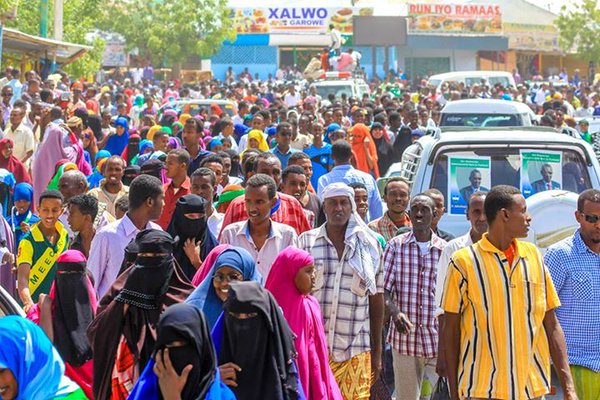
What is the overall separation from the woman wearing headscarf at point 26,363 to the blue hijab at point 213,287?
1519 millimetres

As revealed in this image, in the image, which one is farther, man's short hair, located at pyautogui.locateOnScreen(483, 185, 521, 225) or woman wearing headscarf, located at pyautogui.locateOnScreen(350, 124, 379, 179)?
woman wearing headscarf, located at pyautogui.locateOnScreen(350, 124, 379, 179)

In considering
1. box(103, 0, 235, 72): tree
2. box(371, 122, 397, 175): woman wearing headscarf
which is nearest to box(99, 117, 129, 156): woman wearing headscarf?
box(371, 122, 397, 175): woman wearing headscarf

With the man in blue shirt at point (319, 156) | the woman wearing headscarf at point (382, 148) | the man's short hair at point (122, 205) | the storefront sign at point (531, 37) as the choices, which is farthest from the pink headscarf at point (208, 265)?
the storefront sign at point (531, 37)

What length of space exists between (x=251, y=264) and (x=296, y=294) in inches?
18.1

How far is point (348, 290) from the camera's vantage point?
7809mm

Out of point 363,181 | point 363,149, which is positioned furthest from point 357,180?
point 363,149

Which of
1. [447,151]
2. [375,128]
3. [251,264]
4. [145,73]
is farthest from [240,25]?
[251,264]

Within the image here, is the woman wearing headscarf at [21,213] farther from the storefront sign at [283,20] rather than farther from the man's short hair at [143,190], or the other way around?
the storefront sign at [283,20]

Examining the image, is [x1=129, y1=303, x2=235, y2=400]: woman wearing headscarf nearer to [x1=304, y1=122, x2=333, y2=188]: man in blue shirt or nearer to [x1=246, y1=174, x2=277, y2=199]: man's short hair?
[x1=246, y1=174, x2=277, y2=199]: man's short hair

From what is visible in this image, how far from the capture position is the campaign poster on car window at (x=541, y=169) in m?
10.4

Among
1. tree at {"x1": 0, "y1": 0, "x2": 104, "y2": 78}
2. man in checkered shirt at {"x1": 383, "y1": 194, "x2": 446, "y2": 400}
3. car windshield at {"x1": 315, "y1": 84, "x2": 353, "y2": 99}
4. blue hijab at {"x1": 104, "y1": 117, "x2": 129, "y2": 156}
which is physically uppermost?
tree at {"x1": 0, "y1": 0, "x2": 104, "y2": 78}

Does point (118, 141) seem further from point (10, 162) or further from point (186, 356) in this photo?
point (186, 356)

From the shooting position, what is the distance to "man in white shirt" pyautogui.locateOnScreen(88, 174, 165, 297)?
7.84 metres

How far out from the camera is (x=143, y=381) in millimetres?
5074
